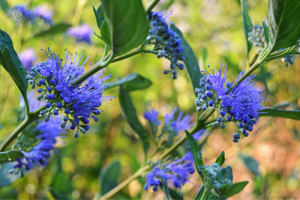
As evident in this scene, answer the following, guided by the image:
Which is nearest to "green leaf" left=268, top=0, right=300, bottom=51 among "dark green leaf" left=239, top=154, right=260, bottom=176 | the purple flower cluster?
the purple flower cluster

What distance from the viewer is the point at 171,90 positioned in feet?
12.3

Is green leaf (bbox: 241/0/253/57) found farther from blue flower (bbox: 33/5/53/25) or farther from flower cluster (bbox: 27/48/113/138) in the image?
blue flower (bbox: 33/5/53/25)

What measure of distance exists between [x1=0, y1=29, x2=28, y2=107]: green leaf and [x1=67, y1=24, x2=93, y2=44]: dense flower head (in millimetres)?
1751

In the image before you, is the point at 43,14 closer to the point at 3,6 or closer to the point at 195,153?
the point at 3,6

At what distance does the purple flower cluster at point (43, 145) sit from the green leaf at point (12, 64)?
33 cm

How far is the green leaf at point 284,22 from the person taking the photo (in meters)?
1.04

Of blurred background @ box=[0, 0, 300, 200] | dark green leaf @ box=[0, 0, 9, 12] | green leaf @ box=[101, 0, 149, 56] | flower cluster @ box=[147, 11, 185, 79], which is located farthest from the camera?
blurred background @ box=[0, 0, 300, 200]

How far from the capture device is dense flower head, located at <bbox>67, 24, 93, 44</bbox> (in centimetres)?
288

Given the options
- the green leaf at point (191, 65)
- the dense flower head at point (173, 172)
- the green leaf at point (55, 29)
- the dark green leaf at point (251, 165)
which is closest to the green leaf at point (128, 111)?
the dense flower head at point (173, 172)

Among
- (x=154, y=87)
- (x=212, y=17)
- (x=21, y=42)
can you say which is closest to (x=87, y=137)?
(x=154, y=87)

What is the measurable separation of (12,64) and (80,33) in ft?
6.23

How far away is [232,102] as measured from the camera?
123cm

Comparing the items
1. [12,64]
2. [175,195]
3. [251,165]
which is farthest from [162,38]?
[251,165]

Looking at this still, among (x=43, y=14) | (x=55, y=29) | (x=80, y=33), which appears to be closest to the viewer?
(x=55, y=29)
